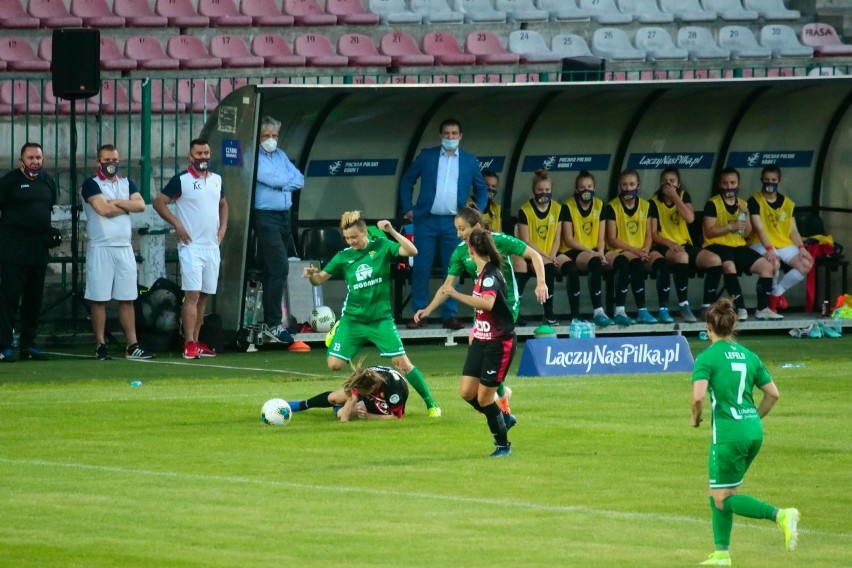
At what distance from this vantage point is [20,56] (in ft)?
77.0

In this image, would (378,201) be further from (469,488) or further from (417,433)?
(469,488)

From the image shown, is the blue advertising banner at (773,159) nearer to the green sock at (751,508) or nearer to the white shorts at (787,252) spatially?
the white shorts at (787,252)

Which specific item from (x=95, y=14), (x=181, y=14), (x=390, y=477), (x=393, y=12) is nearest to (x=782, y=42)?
(x=393, y=12)

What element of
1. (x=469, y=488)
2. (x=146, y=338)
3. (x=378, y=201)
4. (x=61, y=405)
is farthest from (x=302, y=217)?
(x=469, y=488)

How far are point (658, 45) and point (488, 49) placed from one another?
2.95 m

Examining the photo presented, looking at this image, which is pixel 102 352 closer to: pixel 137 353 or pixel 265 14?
pixel 137 353

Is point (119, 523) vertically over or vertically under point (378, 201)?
under

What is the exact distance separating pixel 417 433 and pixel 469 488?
2.56 metres

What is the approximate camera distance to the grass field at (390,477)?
8.77m

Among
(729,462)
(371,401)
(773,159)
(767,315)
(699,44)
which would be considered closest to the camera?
(729,462)

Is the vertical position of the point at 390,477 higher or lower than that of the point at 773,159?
lower

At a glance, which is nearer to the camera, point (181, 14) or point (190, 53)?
point (190, 53)

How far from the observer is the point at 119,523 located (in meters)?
9.41

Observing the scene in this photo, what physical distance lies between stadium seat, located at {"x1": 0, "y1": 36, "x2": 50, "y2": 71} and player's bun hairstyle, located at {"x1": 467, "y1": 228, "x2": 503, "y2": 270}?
40.7ft
